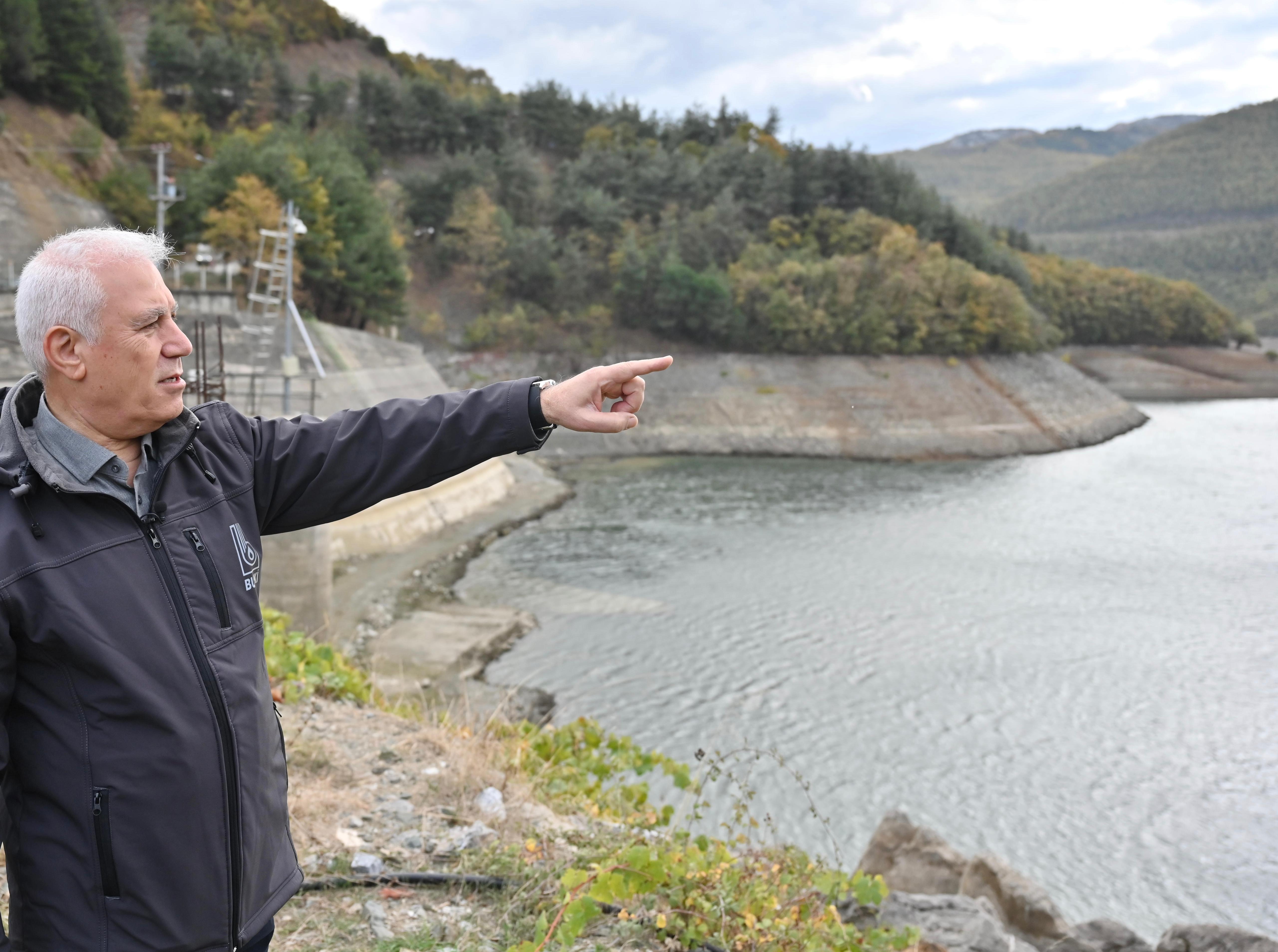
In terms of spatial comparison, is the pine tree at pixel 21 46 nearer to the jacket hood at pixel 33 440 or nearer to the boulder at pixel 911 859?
the boulder at pixel 911 859

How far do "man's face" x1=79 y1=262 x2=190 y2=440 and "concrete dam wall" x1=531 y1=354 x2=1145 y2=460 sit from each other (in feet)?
106

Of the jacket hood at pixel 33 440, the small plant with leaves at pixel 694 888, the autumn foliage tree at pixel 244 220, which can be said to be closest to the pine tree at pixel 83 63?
the autumn foliage tree at pixel 244 220

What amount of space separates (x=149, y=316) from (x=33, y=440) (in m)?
0.35

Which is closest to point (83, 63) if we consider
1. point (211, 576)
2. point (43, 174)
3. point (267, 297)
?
point (43, 174)

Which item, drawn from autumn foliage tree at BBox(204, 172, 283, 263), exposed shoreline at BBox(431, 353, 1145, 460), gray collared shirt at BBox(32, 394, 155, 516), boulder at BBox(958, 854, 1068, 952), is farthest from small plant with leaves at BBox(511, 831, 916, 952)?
exposed shoreline at BBox(431, 353, 1145, 460)

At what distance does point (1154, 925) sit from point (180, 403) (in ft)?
32.7

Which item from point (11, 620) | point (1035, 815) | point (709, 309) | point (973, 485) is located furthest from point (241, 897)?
point (709, 309)

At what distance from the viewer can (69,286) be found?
6.61 feet

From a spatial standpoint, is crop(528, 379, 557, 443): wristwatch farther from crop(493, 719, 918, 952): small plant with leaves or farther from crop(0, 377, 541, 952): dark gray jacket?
crop(493, 719, 918, 952): small plant with leaves

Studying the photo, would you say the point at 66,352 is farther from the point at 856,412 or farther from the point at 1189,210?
the point at 1189,210

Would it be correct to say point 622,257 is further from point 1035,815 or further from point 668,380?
point 1035,815

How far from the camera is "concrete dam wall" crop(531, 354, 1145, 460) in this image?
3709cm

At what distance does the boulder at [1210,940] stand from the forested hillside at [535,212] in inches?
1196

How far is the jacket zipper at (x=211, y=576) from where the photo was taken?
2053 millimetres
